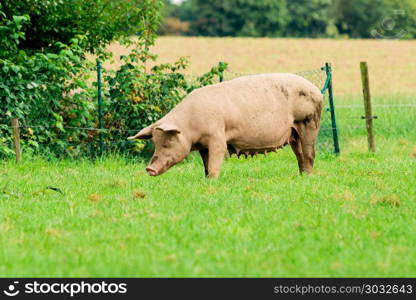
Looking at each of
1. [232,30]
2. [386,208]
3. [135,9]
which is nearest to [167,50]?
[232,30]

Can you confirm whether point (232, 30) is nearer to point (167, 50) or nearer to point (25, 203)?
point (167, 50)

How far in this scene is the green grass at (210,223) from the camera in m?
5.88

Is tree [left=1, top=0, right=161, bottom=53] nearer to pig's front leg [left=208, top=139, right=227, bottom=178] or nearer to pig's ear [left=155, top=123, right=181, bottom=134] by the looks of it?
pig's ear [left=155, top=123, right=181, bottom=134]

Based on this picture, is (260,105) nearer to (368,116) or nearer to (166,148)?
(166,148)

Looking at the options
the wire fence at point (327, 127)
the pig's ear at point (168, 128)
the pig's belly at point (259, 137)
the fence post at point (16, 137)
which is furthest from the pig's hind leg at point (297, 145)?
the fence post at point (16, 137)

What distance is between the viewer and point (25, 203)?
8.68 metres

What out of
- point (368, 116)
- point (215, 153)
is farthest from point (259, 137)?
point (368, 116)

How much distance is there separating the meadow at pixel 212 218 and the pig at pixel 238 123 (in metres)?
0.39

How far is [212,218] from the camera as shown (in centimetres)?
757

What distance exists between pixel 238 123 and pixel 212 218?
3057mm

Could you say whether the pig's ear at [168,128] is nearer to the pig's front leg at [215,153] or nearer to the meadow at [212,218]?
the pig's front leg at [215,153]

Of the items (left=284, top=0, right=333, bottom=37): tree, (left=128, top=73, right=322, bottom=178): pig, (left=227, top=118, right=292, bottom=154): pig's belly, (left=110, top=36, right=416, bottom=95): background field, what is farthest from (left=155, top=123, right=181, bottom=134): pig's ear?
(left=284, top=0, right=333, bottom=37): tree

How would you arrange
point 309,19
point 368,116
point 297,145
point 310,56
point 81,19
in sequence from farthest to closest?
point 309,19 → point 310,56 → point 368,116 → point 81,19 → point 297,145

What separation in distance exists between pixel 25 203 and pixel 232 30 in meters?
62.7
